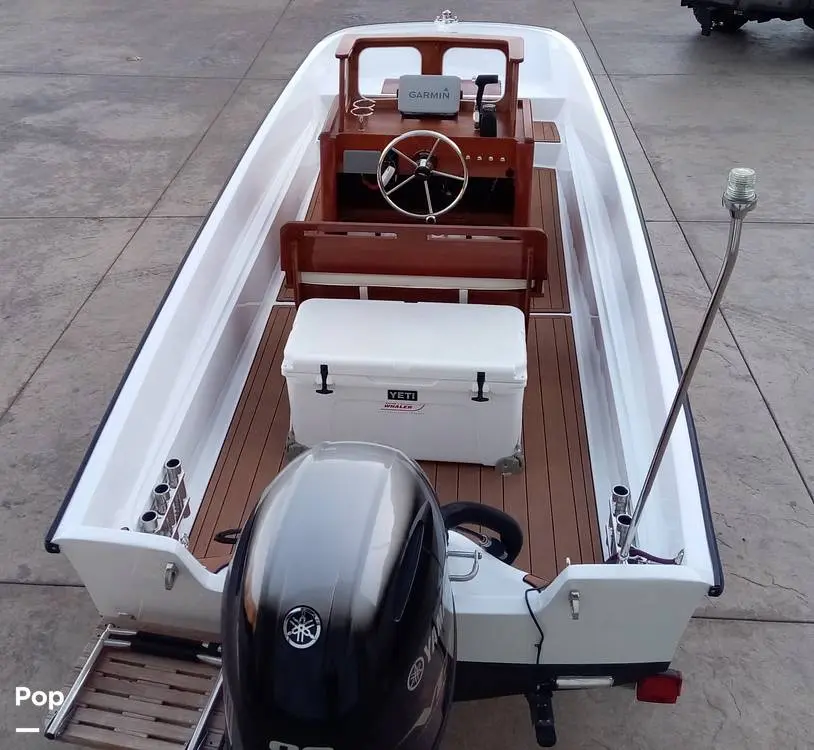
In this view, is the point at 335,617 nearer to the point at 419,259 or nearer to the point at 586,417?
the point at 419,259

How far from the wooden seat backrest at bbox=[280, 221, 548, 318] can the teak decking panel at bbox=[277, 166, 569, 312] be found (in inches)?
16.5

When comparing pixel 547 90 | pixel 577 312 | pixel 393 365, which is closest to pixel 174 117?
pixel 547 90

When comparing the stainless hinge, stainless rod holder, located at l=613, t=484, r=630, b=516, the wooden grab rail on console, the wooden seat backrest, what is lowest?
stainless rod holder, located at l=613, t=484, r=630, b=516

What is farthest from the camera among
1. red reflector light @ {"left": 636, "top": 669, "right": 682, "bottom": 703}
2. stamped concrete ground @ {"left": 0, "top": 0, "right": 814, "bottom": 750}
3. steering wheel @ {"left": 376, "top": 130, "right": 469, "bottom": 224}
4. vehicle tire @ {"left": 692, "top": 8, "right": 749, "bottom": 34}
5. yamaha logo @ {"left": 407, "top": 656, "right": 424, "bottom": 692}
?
vehicle tire @ {"left": 692, "top": 8, "right": 749, "bottom": 34}

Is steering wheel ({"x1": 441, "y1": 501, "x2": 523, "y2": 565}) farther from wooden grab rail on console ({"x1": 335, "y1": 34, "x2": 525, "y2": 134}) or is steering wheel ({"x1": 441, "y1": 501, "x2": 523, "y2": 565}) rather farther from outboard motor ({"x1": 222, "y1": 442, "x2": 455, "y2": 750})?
wooden grab rail on console ({"x1": 335, "y1": 34, "x2": 525, "y2": 134})

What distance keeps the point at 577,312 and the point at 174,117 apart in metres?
4.39

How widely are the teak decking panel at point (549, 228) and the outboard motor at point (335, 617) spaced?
1614 millimetres

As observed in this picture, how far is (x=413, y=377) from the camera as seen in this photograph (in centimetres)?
208

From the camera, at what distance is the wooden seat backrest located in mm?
2348

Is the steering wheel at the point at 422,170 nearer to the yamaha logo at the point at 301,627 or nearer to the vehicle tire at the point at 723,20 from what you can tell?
the yamaha logo at the point at 301,627

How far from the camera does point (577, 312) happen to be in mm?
3031

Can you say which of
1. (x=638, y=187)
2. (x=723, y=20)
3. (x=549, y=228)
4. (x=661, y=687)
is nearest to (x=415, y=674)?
(x=661, y=687)

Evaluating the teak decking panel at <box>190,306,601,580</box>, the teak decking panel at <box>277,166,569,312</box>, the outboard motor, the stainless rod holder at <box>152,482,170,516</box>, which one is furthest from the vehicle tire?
the outboard motor

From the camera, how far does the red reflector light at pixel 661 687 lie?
1.69 m
